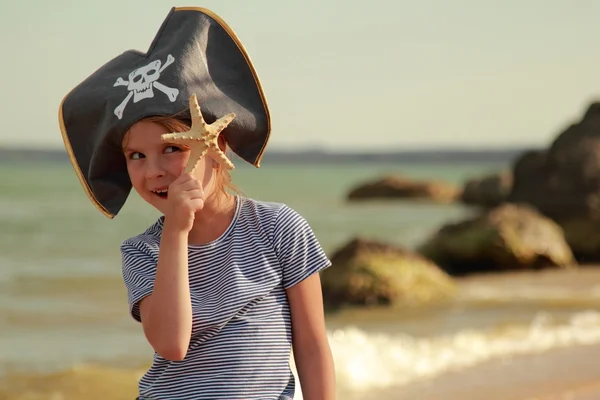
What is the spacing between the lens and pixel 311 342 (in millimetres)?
2713

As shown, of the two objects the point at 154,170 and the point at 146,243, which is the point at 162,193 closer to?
the point at 154,170

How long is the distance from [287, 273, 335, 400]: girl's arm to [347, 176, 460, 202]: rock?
77.7ft

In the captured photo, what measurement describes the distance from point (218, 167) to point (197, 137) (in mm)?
235

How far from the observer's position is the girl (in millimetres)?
2598

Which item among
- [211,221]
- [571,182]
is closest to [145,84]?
[211,221]

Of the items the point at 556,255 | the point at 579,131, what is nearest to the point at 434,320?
the point at 556,255

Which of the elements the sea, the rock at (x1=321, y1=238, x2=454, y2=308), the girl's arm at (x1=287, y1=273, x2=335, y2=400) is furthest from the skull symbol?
the rock at (x1=321, y1=238, x2=454, y2=308)

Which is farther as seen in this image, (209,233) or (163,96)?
(209,233)

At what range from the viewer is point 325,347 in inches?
107

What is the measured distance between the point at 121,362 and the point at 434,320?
2.41 meters

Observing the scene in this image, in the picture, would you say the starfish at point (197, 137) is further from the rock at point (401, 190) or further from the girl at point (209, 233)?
the rock at point (401, 190)

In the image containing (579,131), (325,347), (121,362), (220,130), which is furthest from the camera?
(579,131)

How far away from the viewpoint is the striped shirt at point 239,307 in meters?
2.65

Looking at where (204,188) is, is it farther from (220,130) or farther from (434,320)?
(434,320)
